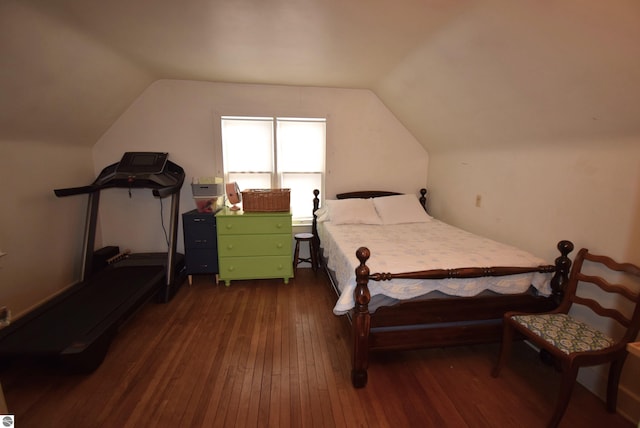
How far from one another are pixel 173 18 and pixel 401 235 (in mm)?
2409

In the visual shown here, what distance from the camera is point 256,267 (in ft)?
10.1

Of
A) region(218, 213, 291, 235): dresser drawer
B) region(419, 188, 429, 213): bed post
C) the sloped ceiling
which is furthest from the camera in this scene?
region(419, 188, 429, 213): bed post

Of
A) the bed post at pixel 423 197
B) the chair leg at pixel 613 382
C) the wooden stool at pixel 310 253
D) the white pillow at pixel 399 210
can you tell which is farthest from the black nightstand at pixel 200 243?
the chair leg at pixel 613 382

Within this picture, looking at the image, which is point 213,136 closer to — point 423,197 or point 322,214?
point 322,214

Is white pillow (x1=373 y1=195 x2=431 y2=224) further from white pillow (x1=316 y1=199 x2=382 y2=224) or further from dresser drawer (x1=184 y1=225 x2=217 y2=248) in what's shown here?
dresser drawer (x1=184 y1=225 x2=217 y2=248)

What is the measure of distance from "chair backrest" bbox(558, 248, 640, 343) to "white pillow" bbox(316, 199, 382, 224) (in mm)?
1703

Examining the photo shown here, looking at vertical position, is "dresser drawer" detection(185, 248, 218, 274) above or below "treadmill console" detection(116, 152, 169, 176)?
below

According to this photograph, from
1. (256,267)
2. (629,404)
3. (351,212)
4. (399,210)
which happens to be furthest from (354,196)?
(629,404)

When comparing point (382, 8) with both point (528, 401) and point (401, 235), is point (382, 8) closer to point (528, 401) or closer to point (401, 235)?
point (401, 235)

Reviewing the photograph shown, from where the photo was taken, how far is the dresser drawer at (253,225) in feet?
9.68

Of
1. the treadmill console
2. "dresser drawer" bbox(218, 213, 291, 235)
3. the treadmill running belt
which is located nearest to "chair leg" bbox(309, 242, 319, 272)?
"dresser drawer" bbox(218, 213, 291, 235)

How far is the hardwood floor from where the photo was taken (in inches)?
59.8

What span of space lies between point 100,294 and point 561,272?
3.44m

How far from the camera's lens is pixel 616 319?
1549 mm
